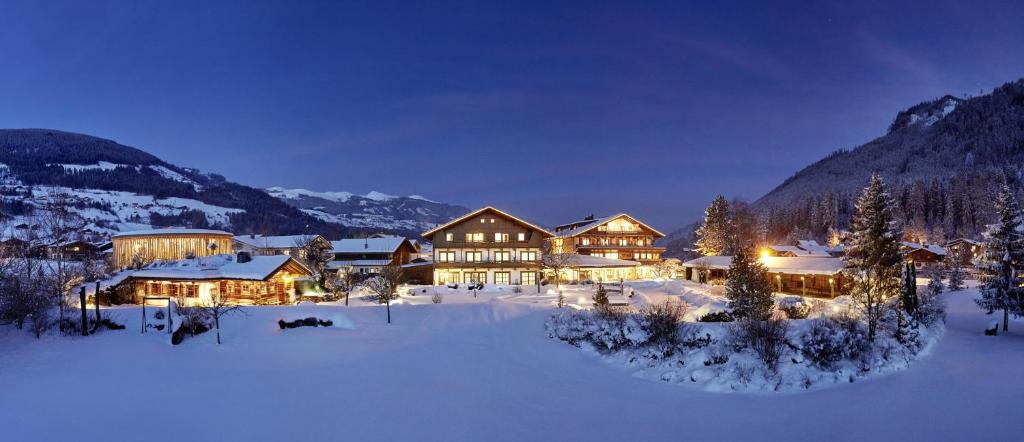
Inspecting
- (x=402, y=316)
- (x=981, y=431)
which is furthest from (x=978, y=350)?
(x=402, y=316)

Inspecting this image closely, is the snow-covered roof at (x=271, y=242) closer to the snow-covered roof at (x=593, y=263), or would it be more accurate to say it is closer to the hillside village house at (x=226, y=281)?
the hillside village house at (x=226, y=281)

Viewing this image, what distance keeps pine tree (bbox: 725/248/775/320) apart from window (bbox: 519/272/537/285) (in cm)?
2881

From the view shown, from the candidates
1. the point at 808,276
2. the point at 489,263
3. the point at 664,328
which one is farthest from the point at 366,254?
the point at 808,276

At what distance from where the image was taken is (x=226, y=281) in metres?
38.6

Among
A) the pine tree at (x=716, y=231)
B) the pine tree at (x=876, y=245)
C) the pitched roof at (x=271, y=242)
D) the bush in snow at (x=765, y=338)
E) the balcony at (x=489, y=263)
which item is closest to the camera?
the bush in snow at (x=765, y=338)

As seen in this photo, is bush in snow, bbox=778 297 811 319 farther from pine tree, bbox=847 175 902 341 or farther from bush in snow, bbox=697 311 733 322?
bush in snow, bbox=697 311 733 322

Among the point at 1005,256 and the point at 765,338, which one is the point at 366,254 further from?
the point at 1005,256

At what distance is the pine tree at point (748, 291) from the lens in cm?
2503

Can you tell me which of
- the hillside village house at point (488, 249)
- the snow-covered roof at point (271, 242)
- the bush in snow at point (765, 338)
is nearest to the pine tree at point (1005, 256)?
the bush in snow at point (765, 338)

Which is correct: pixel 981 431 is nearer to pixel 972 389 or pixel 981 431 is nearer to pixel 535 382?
pixel 972 389

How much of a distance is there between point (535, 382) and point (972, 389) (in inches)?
610

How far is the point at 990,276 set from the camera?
2738cm

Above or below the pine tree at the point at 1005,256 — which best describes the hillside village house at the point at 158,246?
above

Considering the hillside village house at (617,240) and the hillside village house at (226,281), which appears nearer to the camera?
the hillside village house at (226,281)
